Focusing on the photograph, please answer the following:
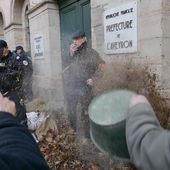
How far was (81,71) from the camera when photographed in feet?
14.4

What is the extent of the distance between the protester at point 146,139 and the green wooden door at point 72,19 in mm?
4585

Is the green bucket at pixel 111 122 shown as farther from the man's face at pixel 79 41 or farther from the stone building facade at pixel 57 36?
the man's face at pixel 79 41

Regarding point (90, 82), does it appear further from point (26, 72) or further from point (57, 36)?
point (57, 36)

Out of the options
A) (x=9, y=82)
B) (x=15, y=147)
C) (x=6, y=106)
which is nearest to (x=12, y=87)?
(x=9, y=82)

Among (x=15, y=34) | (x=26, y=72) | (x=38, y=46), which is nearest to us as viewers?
(x=26, y=72)

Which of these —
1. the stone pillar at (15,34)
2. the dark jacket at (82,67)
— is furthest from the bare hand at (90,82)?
the stone pillar at (15,34)

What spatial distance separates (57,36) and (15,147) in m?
6.41

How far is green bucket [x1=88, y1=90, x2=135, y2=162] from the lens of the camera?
1.48 meters

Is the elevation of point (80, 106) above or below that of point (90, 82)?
below

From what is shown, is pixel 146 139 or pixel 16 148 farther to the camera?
pixel 146 139

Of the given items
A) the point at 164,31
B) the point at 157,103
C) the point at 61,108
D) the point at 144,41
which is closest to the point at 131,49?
the point at 144,41

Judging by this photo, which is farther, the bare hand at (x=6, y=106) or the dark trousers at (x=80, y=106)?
the dark trousers at (x=80, y=106)

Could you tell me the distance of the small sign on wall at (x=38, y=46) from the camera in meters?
7.67

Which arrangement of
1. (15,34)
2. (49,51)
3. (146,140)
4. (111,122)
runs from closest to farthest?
1. (146,140)
2. (111,122)
3. (49,51)
4. (15,34)
